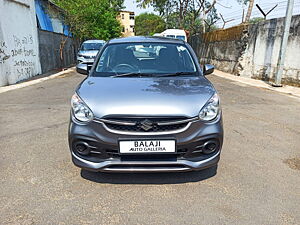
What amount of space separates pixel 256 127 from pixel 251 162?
5.56ft

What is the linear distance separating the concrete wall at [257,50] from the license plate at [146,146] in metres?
8.95

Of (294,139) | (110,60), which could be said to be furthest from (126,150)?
(294,139)

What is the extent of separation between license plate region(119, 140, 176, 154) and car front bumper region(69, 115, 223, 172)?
5cm

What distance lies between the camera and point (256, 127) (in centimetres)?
484

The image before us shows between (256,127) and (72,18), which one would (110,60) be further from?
(72,18)

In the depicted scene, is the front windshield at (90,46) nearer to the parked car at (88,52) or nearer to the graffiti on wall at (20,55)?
the parked car at (88,52)

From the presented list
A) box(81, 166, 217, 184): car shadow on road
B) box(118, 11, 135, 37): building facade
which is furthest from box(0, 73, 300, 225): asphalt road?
box(118, 11, 135, 37): building facade

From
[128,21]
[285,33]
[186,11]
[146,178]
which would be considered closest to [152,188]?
[146,178]

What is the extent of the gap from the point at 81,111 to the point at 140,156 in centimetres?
75

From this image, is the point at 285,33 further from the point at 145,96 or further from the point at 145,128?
the point at 145,128

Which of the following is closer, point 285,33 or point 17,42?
point 285,33

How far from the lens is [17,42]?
10.4 meters

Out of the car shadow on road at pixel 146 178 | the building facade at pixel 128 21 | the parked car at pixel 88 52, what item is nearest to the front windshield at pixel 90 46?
the parked car at pixel 88 52

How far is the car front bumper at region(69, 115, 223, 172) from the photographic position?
7.84 ft
